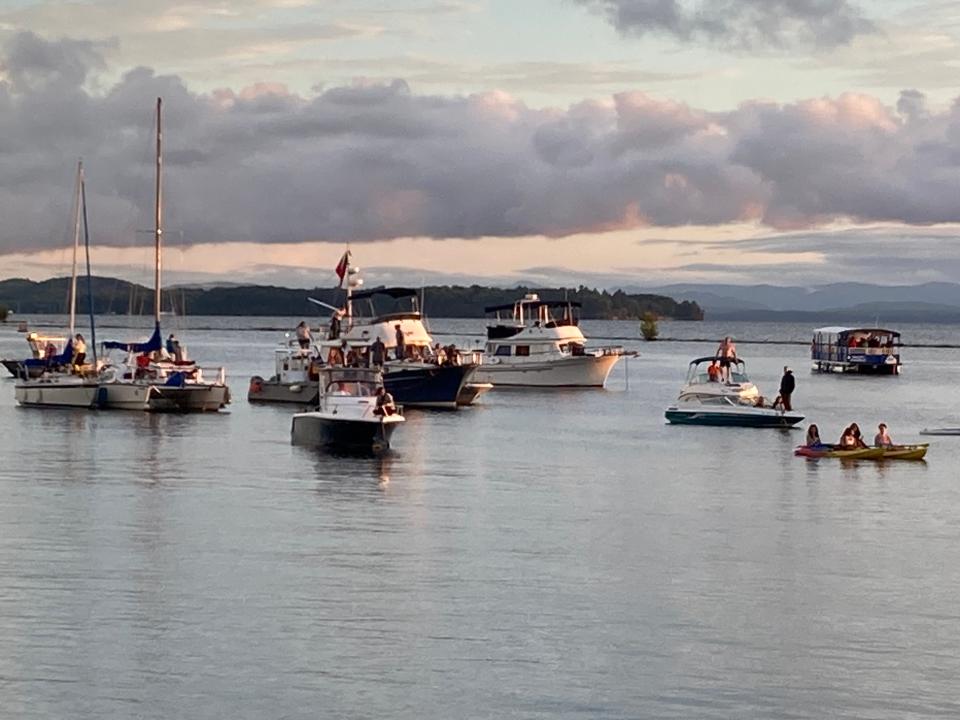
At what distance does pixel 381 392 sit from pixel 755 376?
3684 inches

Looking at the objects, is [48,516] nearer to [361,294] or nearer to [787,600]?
[787,600]

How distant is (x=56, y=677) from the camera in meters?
23.4

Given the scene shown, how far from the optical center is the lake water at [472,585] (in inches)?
910

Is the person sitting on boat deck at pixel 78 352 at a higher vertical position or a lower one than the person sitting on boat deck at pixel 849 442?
higher

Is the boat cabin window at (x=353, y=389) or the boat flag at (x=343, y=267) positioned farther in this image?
the boat flag at (x=343, y=267)

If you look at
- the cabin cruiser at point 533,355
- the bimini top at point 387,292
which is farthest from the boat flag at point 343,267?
the cabin cruiser at point 533,355

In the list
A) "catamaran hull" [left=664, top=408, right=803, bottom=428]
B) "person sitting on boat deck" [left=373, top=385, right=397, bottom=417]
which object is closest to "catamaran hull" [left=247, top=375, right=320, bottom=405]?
"catamaran hull" [left=664, top=408, right=803, bottom=428]

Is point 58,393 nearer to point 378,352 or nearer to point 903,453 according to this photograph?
point 378,352

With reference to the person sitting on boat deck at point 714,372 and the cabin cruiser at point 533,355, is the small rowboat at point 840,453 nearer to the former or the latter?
the person sitting on boat deck at point 714,372

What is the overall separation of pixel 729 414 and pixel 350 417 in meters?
23.5

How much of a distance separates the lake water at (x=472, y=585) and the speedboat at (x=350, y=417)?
1.02 metres

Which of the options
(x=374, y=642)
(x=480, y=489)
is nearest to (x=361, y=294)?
(x=480, y=489)

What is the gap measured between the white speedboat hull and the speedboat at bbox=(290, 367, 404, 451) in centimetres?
2459

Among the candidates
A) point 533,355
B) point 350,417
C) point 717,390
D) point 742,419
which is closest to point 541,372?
point 533,355
